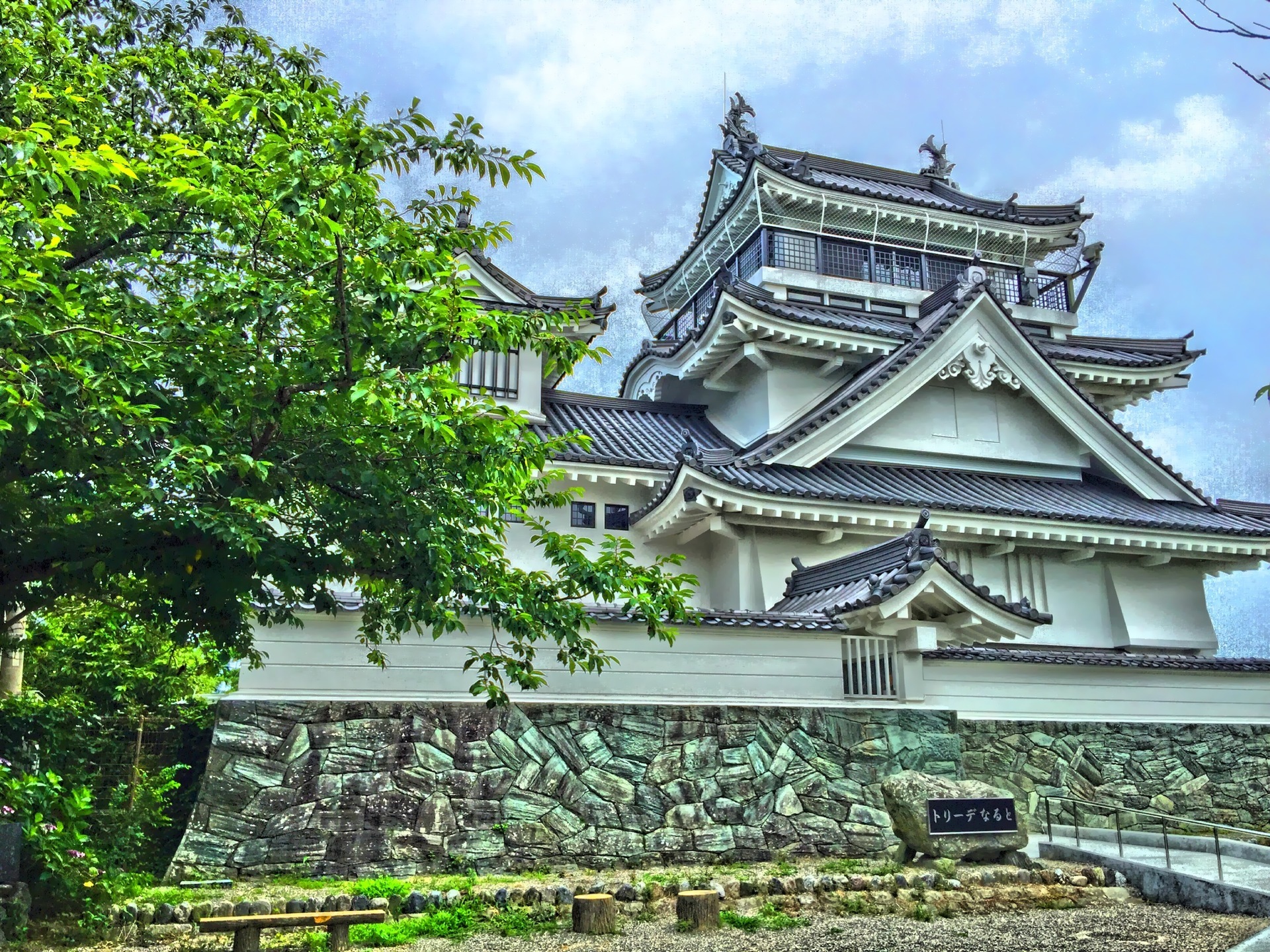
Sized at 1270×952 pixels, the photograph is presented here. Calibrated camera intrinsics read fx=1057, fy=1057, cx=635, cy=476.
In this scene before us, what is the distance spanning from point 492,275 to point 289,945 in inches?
466

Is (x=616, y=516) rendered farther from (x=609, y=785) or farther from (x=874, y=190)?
(x=874, y=190)

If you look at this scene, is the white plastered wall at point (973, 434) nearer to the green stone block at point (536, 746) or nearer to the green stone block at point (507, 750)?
the green stone block at point (536, 746)

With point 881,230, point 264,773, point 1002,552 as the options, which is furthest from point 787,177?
point 264,773

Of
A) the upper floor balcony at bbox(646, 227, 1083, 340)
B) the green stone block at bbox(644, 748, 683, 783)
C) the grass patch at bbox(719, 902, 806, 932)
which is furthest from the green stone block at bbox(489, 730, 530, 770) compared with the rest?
the upper floor balcony at bbox(646, 227, 1083, 340)

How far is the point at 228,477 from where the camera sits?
747 centimetres

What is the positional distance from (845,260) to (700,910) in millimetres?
17058

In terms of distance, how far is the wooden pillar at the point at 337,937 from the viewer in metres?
8.20

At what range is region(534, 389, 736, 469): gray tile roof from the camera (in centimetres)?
1728

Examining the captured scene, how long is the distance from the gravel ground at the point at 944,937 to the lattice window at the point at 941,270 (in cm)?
1643

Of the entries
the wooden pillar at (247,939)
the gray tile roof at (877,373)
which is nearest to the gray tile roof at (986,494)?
the gray tile roof at (877,373)

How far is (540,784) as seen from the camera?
11.6 metres

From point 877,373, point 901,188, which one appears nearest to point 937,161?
point 901,188

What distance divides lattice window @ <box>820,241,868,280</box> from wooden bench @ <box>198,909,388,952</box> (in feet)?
58.3

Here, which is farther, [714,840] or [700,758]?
[700,758]
